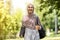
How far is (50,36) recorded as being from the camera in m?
3.35

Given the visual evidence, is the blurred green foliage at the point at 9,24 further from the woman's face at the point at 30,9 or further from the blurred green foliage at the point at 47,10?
the blurred green foliage at the point at 47,10

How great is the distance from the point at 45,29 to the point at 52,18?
0.24 meters

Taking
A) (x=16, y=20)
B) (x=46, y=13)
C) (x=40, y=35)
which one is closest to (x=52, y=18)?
(x=46, y=13)

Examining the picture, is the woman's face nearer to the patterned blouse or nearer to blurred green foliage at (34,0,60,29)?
the patterned blouse

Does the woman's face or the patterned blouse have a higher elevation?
the woman's face

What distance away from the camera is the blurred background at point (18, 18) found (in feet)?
10.8

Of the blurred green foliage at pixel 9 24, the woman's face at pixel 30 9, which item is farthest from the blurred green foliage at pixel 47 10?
the blurred green foliage at pixel 9 24

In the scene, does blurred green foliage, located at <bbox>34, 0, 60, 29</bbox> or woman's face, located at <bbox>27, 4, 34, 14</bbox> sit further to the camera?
blurred green foliage, located at <bbox>34, 0, 60, 29</bbox>

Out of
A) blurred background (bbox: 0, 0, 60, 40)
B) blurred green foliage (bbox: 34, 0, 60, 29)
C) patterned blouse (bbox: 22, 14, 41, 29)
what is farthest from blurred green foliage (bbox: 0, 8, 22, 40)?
blurred green foliage (bbox: 34, 0, 60, 29)

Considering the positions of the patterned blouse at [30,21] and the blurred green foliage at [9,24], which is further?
the blurred green foliage at [9,24]

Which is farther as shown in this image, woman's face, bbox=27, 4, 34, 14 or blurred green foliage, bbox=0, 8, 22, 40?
blurred green foliage, bbox=0, 8, 22, 40

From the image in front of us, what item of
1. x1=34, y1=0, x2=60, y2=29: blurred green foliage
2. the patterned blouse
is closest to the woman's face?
the patterned blouse

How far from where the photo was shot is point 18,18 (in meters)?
3.27

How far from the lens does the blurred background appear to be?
328cm
